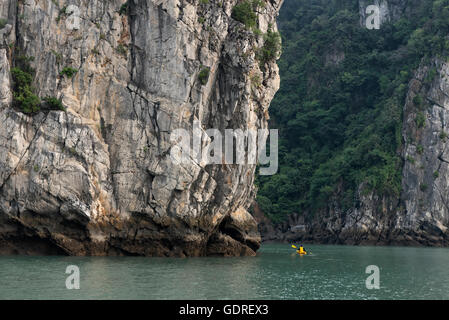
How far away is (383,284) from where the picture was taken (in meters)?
27.6

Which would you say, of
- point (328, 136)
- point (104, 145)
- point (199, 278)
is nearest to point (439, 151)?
point (328, 136)

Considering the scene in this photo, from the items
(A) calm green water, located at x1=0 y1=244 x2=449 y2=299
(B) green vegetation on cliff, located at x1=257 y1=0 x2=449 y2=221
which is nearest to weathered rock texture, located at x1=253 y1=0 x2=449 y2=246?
(B) green vegetation on cliff, located at x1=257 y1=0 x2=449 y2=221

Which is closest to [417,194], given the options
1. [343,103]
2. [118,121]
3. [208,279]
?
[343,103]

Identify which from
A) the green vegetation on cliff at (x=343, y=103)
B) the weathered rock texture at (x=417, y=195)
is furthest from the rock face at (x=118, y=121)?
the green vegetation on cliff at (x=343, y=103)

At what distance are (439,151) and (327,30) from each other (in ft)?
103

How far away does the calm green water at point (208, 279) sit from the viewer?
23.0m

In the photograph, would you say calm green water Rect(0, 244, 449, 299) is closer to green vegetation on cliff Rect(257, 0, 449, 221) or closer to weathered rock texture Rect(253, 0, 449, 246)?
weathered rock texture Rect(253, 0, 449, 246)

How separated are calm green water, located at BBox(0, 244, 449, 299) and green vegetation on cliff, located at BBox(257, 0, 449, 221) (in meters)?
36.8

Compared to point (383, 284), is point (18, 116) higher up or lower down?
higher up

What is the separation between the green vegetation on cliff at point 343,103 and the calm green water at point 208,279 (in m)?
36.8

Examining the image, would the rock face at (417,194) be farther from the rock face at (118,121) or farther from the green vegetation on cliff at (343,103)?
the rock face at (118,121)

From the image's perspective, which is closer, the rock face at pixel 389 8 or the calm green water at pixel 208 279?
the calm green water at pixel 208 279

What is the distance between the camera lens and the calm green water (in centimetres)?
2295
